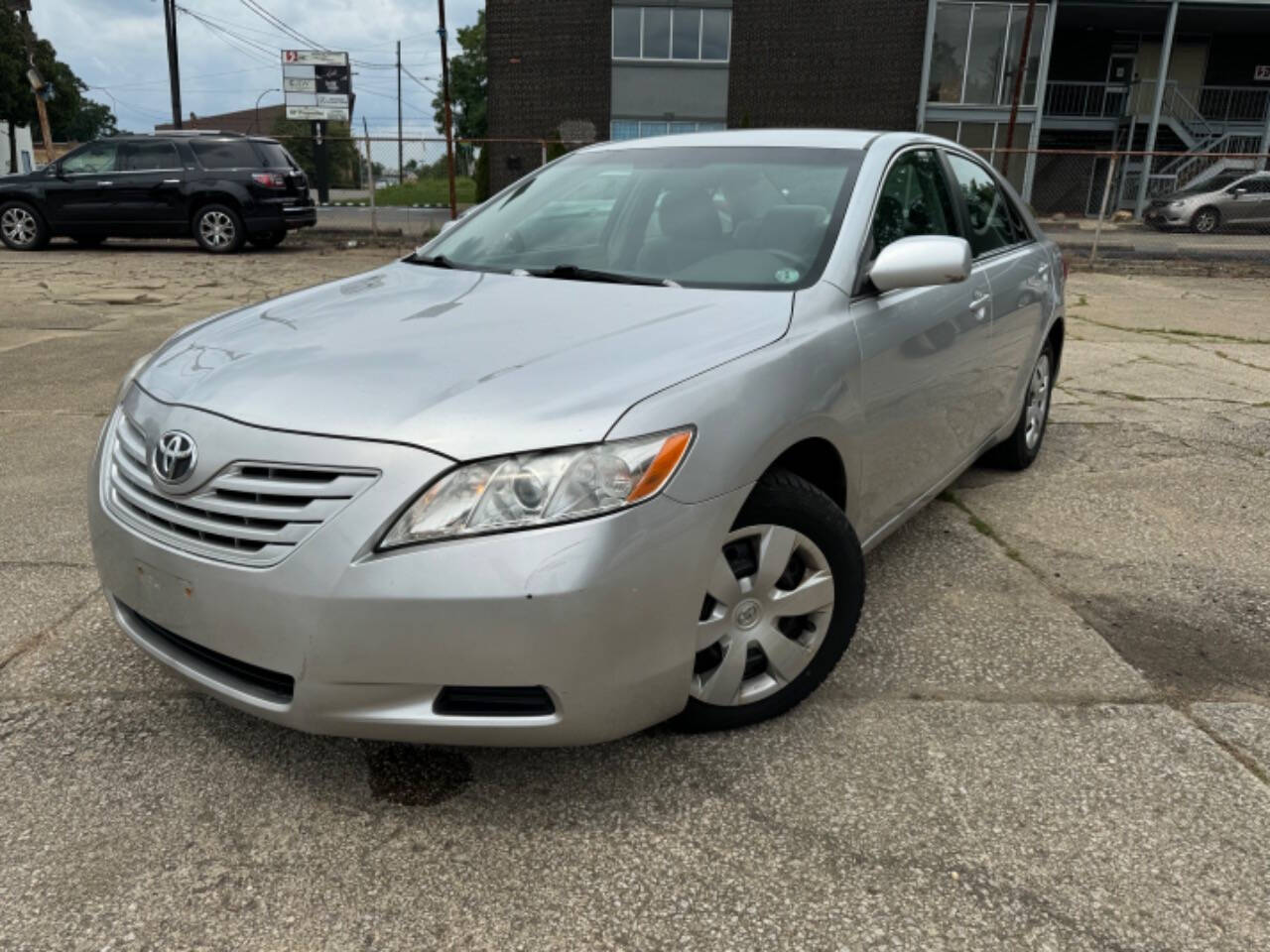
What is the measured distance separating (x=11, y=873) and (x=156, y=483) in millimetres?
839

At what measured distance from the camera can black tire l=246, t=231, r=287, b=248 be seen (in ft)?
50.3

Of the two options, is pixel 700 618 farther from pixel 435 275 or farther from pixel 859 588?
pixel 435 275

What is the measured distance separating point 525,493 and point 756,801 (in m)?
0.92

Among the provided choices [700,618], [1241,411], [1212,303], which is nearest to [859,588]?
[700,618]

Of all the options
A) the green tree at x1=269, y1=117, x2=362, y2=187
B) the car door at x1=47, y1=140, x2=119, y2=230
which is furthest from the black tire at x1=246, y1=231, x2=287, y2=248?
the green tree at x1=269, y1=117, x2=362, y2=187

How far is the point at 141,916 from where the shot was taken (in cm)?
192

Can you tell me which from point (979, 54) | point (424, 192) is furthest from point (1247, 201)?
Result: point (424, 192)

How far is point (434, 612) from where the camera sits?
1.92 m

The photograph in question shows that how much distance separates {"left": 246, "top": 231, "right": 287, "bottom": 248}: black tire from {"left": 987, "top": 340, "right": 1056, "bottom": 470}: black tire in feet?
43.2

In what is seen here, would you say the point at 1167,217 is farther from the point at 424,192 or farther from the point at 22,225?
the point at 22,225

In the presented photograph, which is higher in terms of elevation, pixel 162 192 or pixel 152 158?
pixel 152 158

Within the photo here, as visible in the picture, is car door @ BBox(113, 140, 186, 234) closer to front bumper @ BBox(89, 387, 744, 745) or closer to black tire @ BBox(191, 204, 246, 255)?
black tire @ BBox(191, 204, 246, 255)

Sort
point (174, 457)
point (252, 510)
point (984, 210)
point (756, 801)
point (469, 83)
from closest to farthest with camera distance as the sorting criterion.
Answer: point (252, 510) < point (174, 457) < point (756, 801) < point (984, 210) < point (469, 83)

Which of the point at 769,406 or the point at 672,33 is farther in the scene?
the point at 672,33
